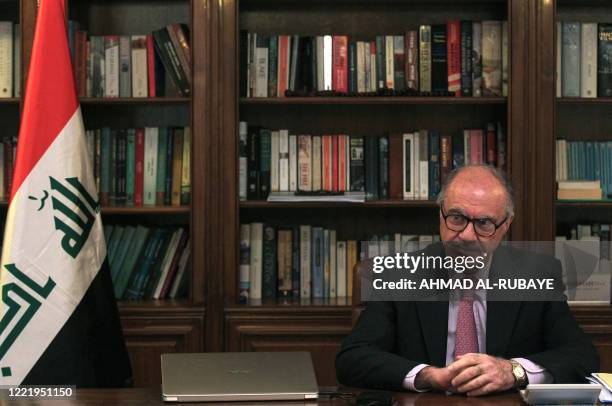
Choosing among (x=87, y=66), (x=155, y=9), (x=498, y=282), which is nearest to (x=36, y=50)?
(x=87, y=66)

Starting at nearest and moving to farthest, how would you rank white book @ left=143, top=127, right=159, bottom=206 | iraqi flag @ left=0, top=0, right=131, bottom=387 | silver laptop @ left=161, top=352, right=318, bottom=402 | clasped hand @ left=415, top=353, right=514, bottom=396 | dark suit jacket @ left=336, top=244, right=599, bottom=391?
silver laptop @ left=161, top=352, right=318, bottom=402, clasped hand @ left=415, top=353, right=514, bottom=396, dark suit jacket @ left=336, top=244, right=599, bottom=391, iraqi flag @ left=0, top=0, right=131, bottom=387, white book @ left=143, top=127, right=159, bottom=206

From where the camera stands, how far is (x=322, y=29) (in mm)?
3697

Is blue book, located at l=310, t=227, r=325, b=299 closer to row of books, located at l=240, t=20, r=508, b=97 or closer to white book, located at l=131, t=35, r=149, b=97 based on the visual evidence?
row of books, located at l=240, t=20, r=508, b=97

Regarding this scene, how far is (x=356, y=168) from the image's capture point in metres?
3.55

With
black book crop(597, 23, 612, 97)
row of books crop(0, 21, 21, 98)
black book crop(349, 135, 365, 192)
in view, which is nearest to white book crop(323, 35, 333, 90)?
black book crop(349, 135, 365, 192)

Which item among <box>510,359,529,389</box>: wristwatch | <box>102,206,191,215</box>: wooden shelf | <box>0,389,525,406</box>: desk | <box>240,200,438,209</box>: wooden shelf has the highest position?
<box>240,200,438,209</box>: wooden shelf

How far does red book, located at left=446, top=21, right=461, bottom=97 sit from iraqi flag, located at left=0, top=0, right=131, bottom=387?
138 centimetres

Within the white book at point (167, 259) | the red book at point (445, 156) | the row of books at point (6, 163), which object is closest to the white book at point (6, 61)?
the row of books at point (6, 163)

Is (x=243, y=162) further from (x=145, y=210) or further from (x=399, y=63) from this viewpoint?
(x=399, y=63)

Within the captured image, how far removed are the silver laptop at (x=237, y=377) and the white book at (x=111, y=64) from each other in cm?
168

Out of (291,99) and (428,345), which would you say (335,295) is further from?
(428,345)

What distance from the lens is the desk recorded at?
1.91 meters

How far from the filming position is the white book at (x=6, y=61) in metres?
3.49

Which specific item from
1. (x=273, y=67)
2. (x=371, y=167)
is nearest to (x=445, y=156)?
(x=371, y=167)
